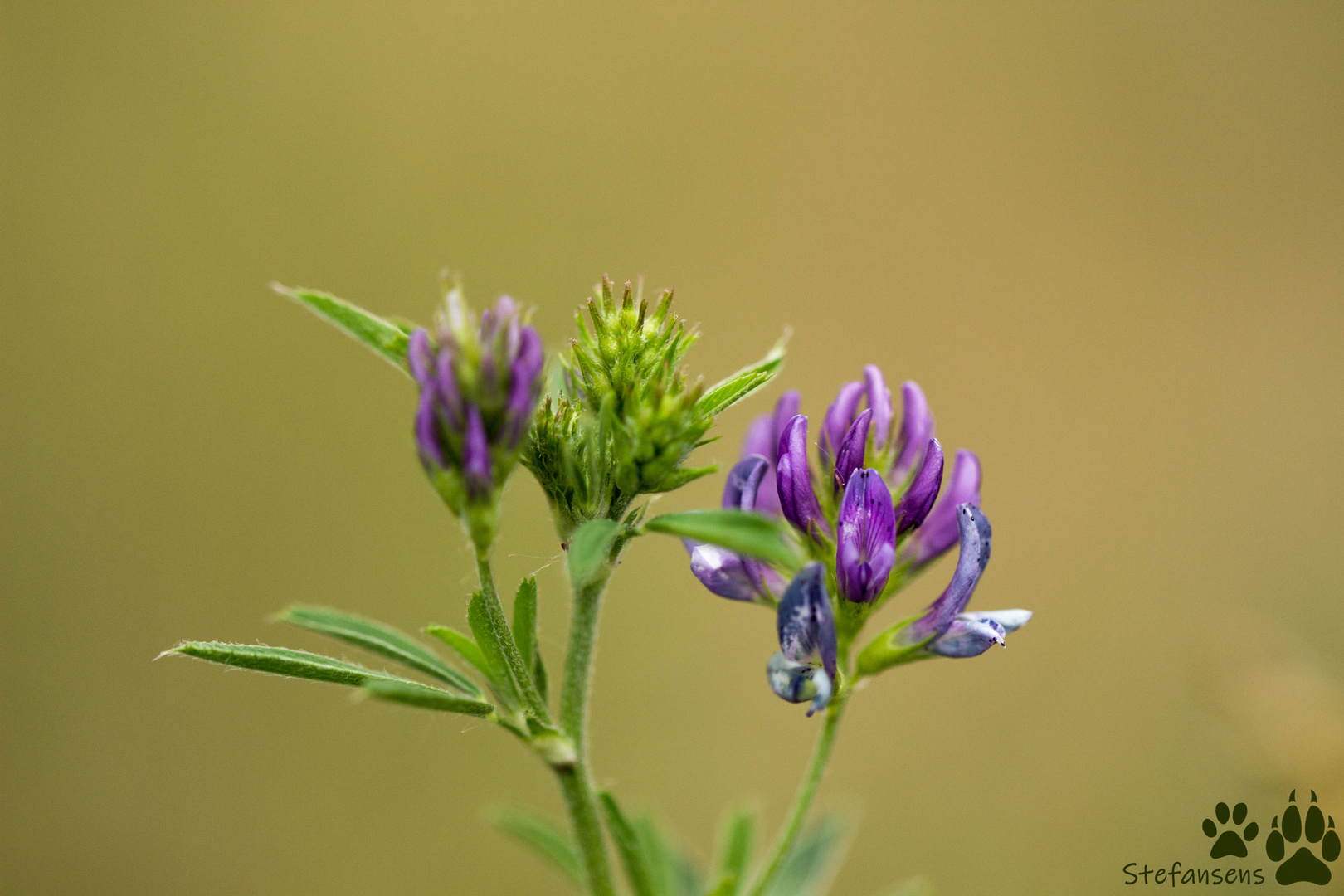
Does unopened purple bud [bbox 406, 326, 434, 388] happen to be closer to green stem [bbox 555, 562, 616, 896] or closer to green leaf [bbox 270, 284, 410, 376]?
green leaf [bbox 270, 284, 410, 376]

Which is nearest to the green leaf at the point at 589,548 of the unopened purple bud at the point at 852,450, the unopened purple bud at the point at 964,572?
the unopened purple bud at the point at 852,450

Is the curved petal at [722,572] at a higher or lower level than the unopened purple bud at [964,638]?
higher

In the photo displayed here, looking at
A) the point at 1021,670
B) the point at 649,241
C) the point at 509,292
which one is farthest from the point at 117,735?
the point at 1021,670

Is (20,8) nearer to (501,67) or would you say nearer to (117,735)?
(501,67)

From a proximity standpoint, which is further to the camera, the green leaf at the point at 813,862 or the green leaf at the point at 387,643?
the green leaf at the point at 813,862

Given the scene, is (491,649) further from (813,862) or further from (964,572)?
(813,862)

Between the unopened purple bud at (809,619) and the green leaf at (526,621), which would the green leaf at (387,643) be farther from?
the unopened purple bud at (809,619)

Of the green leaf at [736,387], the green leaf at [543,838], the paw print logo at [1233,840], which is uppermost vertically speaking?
the green leaf at [736,387]

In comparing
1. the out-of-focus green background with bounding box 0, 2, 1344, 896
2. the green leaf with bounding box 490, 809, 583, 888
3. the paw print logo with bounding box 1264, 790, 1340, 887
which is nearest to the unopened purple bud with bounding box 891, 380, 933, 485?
the green leaf with bounding box 490, 809, 583, 888
